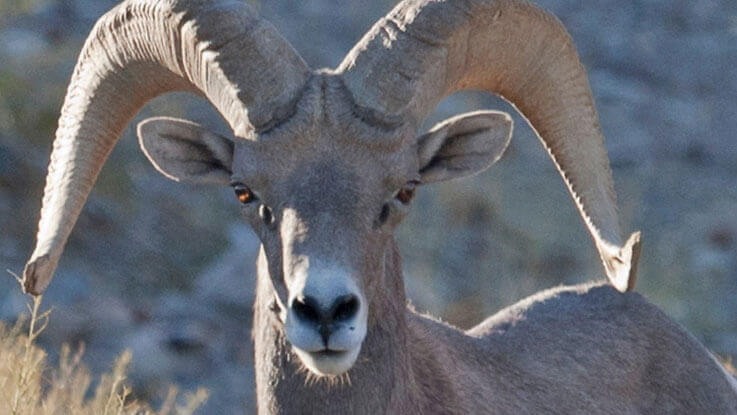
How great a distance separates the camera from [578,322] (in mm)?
8945

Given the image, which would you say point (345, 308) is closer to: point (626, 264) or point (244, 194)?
point (244, 194)

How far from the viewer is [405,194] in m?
7.33

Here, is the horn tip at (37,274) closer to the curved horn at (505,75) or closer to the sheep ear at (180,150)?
the sheep ear at (180,150)

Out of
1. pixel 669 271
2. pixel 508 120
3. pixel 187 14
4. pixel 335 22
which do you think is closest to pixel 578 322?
pixel 508 120

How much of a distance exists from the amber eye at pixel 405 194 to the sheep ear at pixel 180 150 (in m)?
0.92

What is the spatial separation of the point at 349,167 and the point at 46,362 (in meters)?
8.24

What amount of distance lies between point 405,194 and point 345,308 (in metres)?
0.97

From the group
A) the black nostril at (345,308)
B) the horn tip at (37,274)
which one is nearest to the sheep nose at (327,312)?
the black nostril at (345,308)

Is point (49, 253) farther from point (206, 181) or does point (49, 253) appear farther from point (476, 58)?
point (476, 58)

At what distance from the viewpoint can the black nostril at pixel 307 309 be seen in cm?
648

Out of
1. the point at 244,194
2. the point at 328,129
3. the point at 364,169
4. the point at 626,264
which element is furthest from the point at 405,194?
the point at 626,264

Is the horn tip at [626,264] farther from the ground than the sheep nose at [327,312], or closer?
closer

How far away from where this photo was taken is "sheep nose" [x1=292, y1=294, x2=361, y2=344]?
255 inches

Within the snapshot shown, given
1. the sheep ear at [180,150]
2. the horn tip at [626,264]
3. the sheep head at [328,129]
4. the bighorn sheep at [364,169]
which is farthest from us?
the sheep ear at [180,150]
